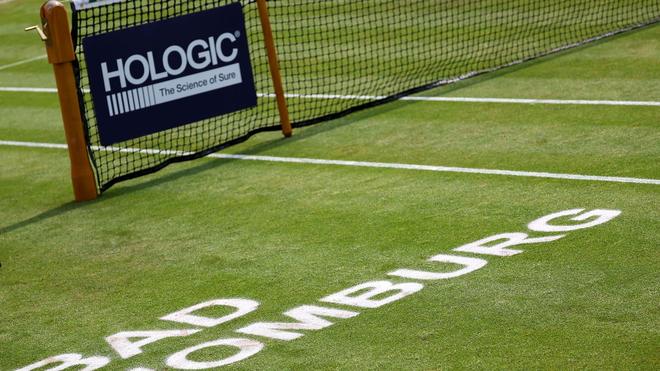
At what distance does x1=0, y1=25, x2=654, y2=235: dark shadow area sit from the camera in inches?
476

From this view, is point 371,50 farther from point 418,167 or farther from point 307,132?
point 418,167

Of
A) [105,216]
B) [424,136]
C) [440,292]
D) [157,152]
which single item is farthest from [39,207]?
[440,292]

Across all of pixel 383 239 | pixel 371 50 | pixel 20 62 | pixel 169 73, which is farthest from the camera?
pixel 20 62

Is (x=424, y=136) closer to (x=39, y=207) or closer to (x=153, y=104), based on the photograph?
(x=153, y=104)

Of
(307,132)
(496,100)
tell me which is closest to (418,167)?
(307,132)

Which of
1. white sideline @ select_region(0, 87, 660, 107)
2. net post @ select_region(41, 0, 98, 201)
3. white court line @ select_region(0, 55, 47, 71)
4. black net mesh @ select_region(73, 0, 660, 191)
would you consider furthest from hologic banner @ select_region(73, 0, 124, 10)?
white court line @ select_region(0, 55, 47, 71)

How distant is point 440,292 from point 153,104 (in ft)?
19.2

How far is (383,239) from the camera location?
9.66 m

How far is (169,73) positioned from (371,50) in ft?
19.3

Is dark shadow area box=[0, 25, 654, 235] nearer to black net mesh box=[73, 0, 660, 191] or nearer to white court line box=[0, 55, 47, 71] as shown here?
black net mesh box=[73, 0, 660, 191]

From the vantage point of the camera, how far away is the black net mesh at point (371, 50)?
14.4 m

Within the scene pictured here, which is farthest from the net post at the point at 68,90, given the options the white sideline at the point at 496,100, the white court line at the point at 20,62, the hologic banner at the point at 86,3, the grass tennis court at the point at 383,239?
the white court line at the point at 20,62

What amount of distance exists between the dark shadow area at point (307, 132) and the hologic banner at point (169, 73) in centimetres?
58

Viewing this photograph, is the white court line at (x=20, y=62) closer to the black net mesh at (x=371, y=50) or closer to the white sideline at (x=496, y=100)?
the black net mesh at (x=371, y=50)
